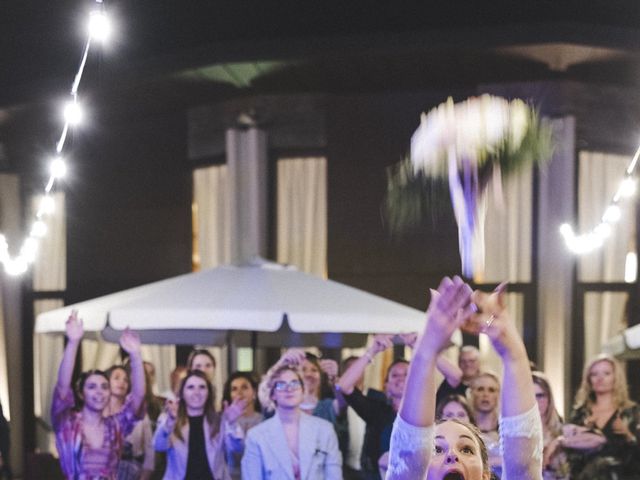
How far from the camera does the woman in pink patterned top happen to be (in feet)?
22.0

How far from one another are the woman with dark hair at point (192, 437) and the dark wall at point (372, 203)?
4.64 m

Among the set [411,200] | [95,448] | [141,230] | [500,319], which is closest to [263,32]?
[141,230]

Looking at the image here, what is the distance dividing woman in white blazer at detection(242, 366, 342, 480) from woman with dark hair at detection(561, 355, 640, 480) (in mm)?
1443

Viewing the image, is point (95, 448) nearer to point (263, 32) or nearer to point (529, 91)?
point (263, 32)

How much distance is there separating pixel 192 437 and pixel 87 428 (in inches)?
29.0

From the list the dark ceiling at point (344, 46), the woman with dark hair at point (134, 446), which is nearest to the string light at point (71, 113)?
the woman with dark hair at point (134, 446)

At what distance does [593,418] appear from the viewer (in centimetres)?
655

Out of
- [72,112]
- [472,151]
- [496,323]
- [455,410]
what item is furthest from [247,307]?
[496,323]

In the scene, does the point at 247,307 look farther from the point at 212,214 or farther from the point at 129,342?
the point at 212,214

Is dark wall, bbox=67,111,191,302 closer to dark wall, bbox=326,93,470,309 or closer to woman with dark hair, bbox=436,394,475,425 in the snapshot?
dark wall, bbox=326,93,470,309

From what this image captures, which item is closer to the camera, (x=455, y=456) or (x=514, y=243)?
(x=455, y=456)

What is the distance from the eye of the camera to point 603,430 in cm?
647

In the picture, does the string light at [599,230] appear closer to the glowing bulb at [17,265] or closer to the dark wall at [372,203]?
the dark wall at [372,203]

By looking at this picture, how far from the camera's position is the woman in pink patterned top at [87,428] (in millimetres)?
6711
